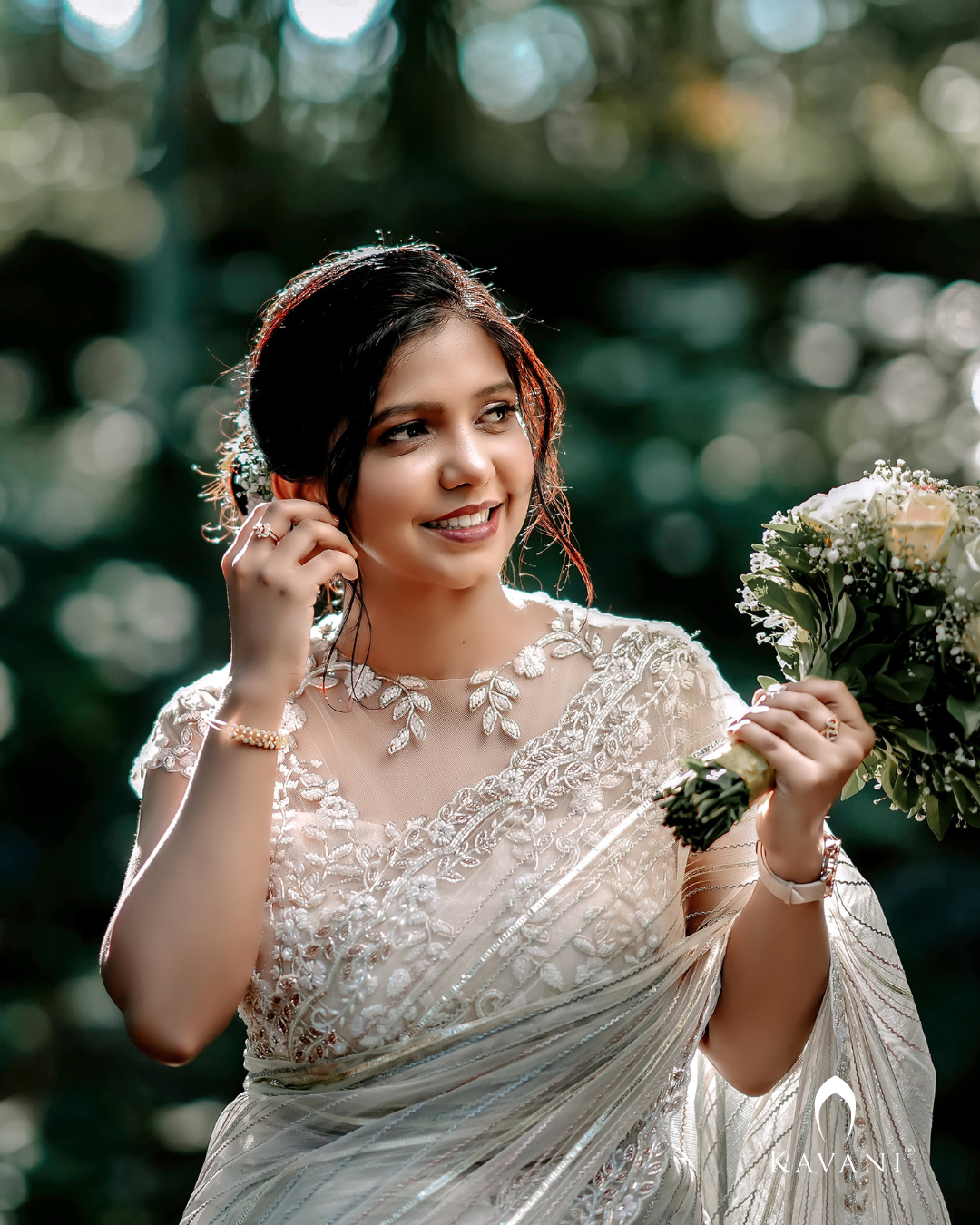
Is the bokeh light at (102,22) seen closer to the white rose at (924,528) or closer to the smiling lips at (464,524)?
the smiling lips at (464,524)

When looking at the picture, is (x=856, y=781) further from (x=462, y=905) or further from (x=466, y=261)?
(x=466, y=261)

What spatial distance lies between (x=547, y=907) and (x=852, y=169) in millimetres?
1835

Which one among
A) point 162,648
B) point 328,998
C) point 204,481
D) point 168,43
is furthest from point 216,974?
→ point 168,43

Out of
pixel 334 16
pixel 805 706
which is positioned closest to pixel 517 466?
pixel 805 706

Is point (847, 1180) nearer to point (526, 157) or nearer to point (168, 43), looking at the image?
point (526, 157)

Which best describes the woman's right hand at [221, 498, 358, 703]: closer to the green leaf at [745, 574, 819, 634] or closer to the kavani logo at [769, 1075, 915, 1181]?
the green leaf at [745, 574, 819, 634]

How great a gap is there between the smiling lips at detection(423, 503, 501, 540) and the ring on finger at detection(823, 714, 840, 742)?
1.52 feet

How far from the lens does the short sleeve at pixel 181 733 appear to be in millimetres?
1475

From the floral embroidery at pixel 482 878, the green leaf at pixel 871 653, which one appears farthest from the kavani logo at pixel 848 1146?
the green leaf at pixel 871 653

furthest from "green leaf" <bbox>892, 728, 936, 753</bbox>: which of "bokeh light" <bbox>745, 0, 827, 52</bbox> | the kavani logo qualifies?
"bokeh light" <bbox>745, 0, 827, 52</bbox>

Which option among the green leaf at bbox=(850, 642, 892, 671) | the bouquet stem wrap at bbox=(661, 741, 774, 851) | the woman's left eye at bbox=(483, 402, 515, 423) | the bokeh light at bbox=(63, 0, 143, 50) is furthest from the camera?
the bokeh light at bbox=(63, 0, 143, 50)

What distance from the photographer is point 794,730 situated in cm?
117

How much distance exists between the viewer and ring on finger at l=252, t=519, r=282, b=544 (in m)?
1.42

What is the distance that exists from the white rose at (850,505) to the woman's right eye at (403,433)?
0.46 m
